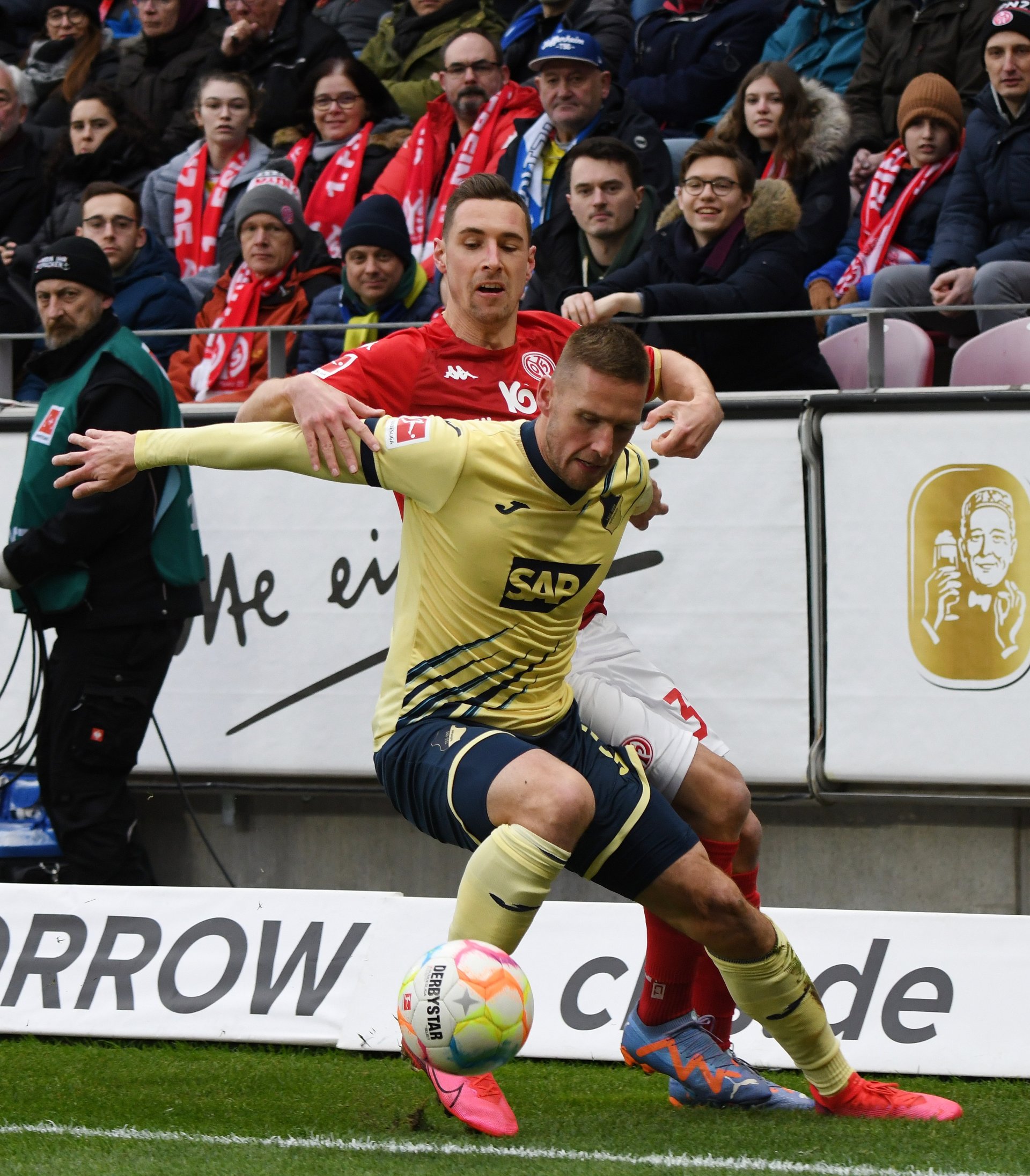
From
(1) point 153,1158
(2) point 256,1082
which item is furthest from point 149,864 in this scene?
(1) point 153,1158

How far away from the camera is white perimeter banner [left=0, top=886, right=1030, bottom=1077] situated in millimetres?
5562

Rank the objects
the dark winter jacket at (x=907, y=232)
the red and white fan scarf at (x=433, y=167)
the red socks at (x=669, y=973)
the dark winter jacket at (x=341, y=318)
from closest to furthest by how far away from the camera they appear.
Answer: the red socks at (x=669, y=973) → the dark winter jacket at (x=341, y=318) → the dark winter jacket at (x=907, y=232) → the red and white fan scarf at (x=433, y=167)

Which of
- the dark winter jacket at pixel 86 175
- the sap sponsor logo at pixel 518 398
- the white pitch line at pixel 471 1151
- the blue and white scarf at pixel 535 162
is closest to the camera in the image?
the white pitch line at pixel 471 1151

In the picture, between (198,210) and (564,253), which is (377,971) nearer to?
(564,253)

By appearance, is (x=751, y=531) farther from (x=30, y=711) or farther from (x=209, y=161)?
(x=209, y=161)

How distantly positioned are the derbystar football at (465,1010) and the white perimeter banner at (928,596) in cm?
299

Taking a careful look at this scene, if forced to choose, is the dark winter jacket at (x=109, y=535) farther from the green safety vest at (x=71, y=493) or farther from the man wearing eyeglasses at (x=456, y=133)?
the man wearing eyeglasses at (x=456, y=133)

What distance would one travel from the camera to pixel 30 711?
740 centimetres

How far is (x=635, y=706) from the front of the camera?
190 inches

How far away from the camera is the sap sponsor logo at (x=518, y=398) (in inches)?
193

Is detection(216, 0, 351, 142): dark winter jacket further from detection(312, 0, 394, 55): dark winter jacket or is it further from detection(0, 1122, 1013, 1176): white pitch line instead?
detection(0, 1122, 1013, 1176): white pitch line

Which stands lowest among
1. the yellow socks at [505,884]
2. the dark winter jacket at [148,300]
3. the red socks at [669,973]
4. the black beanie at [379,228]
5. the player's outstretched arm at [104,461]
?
the red socks at [669,973]

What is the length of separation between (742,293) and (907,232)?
1.50 meters

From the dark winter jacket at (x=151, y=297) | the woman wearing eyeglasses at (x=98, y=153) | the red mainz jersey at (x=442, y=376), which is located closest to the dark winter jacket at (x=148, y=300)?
the dark winter jacket at (x=151, y=297)
